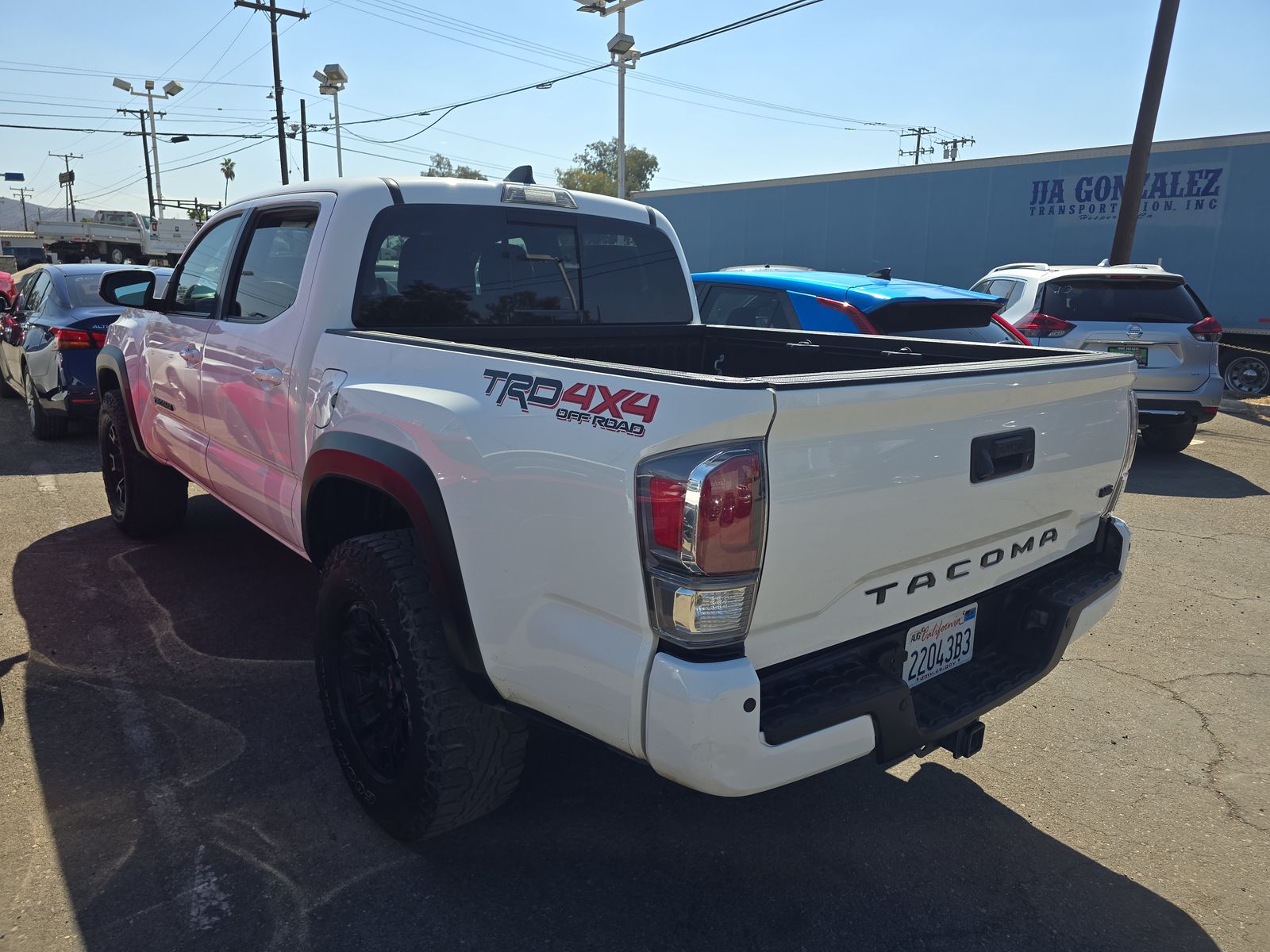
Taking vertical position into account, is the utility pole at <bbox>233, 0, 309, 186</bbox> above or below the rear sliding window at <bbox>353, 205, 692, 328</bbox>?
above

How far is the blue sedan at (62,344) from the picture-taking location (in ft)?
25.6

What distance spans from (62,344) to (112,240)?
33.9 meters

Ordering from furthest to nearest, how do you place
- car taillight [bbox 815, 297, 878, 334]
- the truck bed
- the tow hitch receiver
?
1. car taillight [bbox 815, 297, 878, 334]
2. the truck bed
3. the tow hitch receiver

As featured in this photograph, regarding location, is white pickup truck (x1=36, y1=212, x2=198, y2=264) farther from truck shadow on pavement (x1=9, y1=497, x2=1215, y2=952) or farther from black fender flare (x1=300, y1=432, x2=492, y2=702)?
black fender flare (x1=300, y1=432, x2=492, y2=702)

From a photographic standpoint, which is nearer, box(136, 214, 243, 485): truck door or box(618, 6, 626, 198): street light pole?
box(136, 214, 243, 485): truck door

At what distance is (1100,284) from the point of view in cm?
816

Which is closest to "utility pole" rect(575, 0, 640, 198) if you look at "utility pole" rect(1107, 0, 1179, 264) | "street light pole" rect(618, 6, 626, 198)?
"street light pole" rect(618, 6, 626, 198)

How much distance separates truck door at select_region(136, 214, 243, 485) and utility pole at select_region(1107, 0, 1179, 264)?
12.3 metres

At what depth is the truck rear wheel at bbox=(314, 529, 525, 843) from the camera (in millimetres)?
2449

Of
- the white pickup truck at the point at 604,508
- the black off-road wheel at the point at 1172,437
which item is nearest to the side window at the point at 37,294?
the white pickup truck at the point at 604,508

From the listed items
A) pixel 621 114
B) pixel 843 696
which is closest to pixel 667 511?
pixel 843 696

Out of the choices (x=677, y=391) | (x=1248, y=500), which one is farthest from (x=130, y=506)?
(x=1248, y=500)

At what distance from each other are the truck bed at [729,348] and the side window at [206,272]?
4.40 ft

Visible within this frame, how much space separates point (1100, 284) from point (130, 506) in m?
8.03
